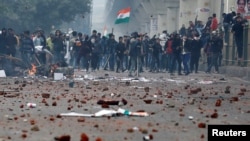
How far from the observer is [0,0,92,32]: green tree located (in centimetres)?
5997

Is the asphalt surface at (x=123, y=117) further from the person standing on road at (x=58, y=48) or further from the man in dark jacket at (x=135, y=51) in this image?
the person standing on road at (x=58, y=48)

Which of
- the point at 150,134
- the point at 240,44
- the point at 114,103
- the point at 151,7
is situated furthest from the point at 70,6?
the point at 150,134

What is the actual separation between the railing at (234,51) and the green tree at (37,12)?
2537cm

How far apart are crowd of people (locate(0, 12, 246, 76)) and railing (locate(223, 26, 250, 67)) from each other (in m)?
0.35

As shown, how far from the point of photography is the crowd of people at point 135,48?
33438mm

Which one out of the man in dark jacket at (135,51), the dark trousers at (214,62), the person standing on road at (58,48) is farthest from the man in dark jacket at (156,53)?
the man in dark jacket at (135,51)

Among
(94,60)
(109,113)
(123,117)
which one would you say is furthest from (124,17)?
(123,117)

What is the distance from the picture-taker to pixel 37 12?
66.1 meters

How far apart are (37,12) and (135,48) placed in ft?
111

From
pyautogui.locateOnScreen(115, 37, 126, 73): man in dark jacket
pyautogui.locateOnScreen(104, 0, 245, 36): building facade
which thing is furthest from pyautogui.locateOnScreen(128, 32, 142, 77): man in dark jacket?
pyautogui.locateOnScreen(104, 0, 245, 36): building facade

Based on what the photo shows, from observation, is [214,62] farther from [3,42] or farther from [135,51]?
[3,42]

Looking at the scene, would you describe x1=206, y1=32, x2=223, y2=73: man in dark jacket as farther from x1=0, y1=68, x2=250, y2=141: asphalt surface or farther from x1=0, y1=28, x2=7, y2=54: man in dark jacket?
x1=0, y1=68, x2=250, y2=141: asphalt surface

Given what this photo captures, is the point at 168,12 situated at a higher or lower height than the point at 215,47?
higher

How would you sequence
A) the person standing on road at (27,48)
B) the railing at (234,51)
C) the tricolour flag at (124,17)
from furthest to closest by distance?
1. the tricolour flag at (124,17)
2. the person standing on road at (27,48)
3. the railing at (234,51)
